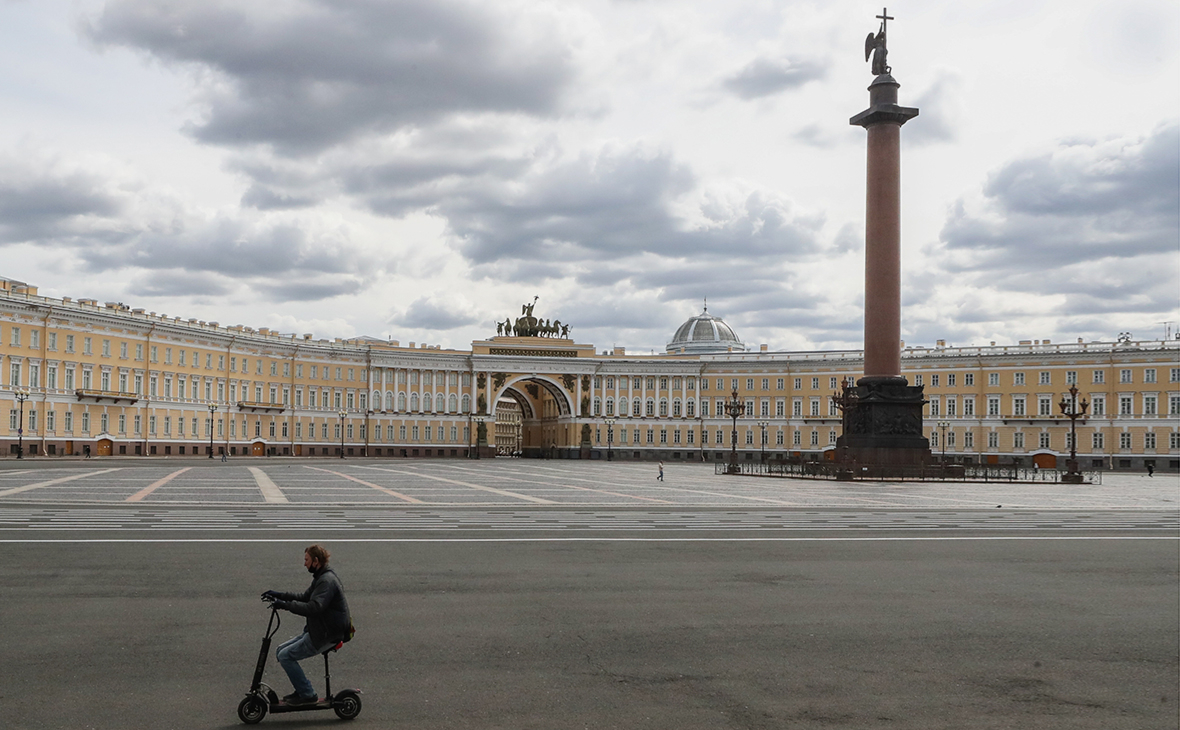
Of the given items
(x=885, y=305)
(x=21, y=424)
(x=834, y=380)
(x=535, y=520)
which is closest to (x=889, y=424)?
(x=885, y=305)

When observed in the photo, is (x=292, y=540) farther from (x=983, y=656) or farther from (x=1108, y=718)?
(x=1108, y=718)

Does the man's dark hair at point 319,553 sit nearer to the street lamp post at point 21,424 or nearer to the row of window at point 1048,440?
Answer: the street lamp post at point 21,424

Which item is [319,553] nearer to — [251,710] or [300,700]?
[300,700]

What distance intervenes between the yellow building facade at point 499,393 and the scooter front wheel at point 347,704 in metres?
78.8

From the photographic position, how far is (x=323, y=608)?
8391 mm

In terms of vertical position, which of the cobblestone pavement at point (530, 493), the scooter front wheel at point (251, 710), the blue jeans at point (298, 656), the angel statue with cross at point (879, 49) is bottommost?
the cobblestone pavement at point (530, 493)

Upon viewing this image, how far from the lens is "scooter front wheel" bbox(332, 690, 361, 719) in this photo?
8.43m

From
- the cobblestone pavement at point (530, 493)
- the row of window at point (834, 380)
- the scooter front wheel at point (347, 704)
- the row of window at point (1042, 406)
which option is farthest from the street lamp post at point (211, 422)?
the scooter front wheel at point (347, 704)

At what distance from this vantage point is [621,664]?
1037 centimetres

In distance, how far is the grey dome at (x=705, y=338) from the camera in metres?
150

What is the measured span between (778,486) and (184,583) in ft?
120

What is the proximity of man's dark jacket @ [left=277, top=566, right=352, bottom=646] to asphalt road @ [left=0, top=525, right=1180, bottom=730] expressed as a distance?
775 mm

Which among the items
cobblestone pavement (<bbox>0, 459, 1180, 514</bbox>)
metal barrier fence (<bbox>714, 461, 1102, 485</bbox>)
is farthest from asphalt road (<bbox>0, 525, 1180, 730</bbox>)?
metal barrier fence (<bbox>714, 461, 1102, 485</bbox>)

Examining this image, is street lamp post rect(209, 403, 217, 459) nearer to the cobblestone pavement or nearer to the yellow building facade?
the yellow building facade
